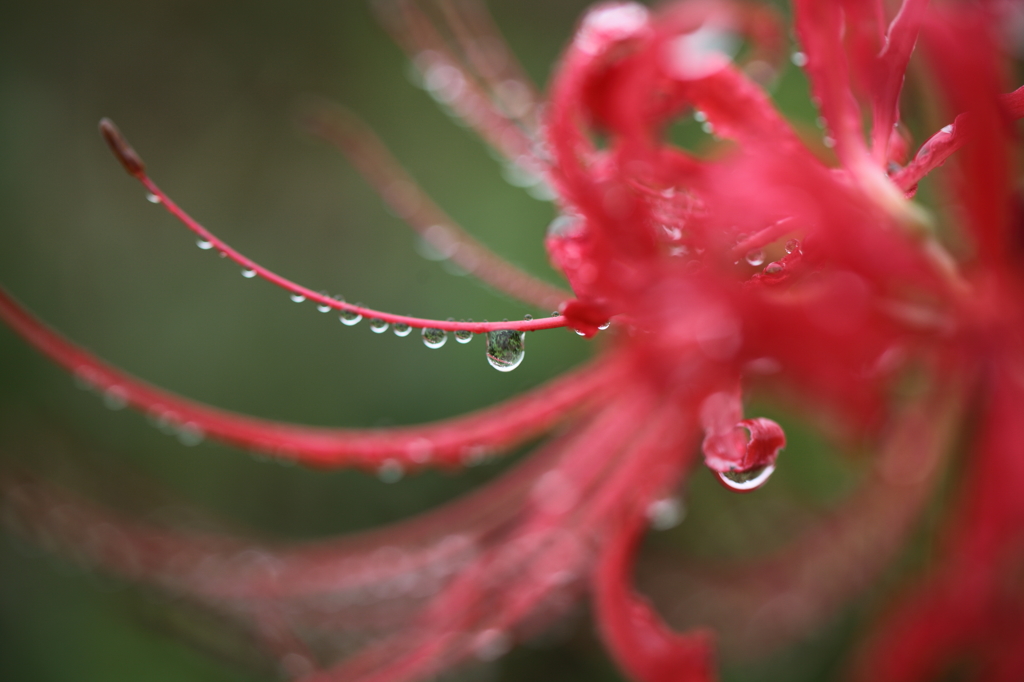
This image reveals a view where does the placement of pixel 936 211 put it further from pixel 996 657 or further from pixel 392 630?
pixel 392 630

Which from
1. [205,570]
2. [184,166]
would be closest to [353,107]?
[184,166]

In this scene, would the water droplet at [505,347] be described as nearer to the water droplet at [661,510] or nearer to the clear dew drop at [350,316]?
the clear dew drop at [350,316]

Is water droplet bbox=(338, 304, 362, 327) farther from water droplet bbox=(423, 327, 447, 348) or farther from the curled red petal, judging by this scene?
the curled red petal

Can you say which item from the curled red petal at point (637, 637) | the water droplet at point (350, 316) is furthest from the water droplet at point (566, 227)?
the curled red petal at point (637, 637)

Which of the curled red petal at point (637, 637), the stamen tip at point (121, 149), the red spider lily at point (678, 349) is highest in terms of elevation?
the stamen tip at point (121, 149)

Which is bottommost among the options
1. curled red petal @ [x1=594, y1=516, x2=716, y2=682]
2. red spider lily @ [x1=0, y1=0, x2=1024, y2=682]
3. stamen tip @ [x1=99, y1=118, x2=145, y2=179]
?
curled red petal @ [x1=594, y1=516, x2=716, y2=682]

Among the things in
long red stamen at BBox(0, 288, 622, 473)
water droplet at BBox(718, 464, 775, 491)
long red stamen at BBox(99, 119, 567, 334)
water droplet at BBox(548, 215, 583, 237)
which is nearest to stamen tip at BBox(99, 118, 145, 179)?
long red stamen at BBox(99, 119, 567, 334)

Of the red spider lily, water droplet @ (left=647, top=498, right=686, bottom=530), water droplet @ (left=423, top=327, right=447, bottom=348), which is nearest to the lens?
the red spider lily

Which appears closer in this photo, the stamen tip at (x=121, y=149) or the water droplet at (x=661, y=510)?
the stamen tip at (x=121, y=149)
